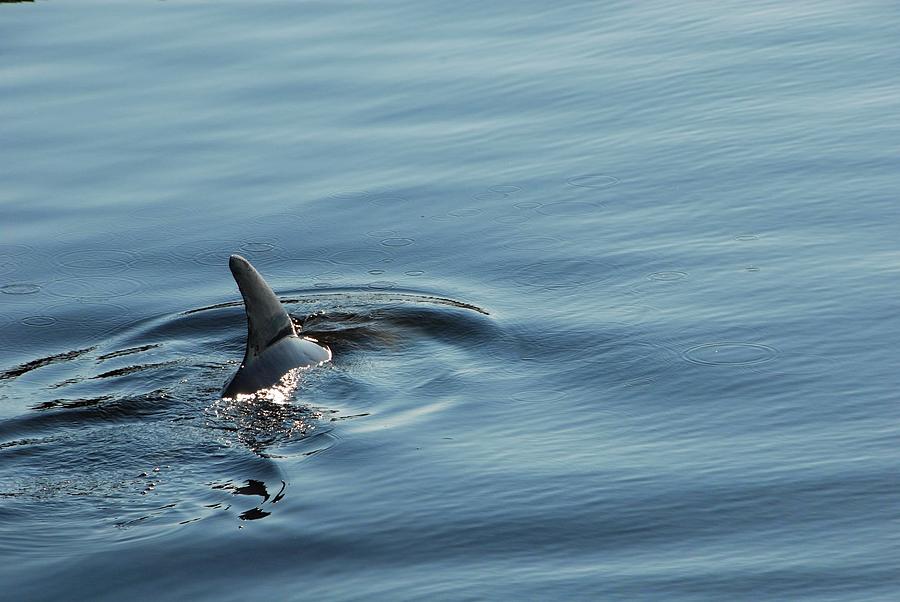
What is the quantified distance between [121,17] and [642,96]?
7.82 m

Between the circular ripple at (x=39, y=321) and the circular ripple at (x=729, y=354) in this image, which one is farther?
the circular ripple at (x=39, y=321)

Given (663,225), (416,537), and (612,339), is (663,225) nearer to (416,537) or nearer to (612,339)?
(612,339)

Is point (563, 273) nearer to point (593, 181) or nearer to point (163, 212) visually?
point (593, 181)

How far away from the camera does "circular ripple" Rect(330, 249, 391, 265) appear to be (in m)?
10.9

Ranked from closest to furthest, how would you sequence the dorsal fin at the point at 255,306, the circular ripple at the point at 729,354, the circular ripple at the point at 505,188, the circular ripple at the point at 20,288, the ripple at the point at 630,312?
the circular ripple at the point at 729,354 → the dorsal fin at the point at 255,306 → the ripple at the point at 630,312 → the circular ripple at the point at 20,288 → the circular ripple at the point at 505,188

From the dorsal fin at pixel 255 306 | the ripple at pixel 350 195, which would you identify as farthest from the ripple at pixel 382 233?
the dorsal fin at pixel 255 306

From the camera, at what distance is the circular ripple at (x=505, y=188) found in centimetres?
1191

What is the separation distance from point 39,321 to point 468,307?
300 centimetres

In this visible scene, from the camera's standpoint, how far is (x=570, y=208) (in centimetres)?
1146

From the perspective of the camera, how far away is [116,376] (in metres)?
9.12

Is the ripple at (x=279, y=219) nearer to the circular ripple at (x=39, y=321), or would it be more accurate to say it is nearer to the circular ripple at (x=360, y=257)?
the circular ripple at (x=360, y=257)

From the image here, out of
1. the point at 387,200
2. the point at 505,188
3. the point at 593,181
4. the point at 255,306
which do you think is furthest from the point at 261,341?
the point at 593,181

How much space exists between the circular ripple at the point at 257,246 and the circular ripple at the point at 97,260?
847mm

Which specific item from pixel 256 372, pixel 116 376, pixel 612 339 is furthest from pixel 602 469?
pixel 116 376
